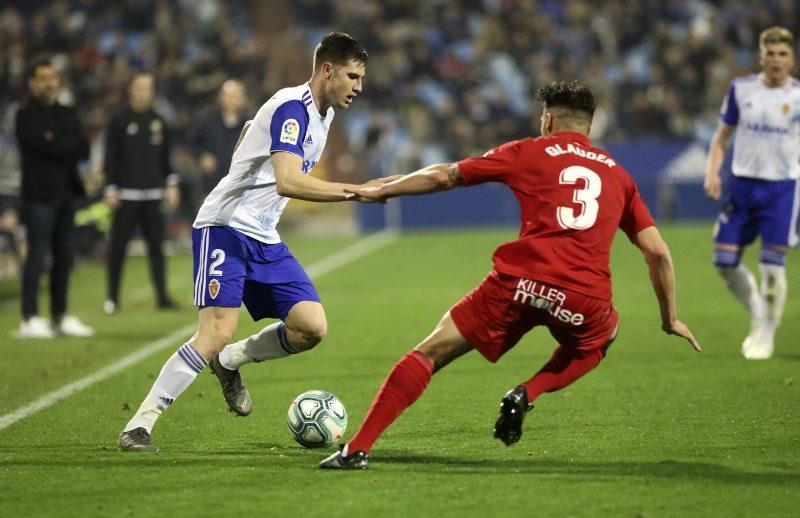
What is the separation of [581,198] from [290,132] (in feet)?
4.85

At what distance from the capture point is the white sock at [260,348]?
7.35 meters

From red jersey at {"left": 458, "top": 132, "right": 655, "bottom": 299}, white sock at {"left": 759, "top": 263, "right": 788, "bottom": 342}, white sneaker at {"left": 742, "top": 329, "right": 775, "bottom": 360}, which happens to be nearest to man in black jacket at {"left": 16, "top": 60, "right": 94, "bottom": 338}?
white sneaker at {"left": 742, "top": 329, "right": 775, "bottom": 360}

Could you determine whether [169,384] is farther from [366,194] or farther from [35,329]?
[35,329]

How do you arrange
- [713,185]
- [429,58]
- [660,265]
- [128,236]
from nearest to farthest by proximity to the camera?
[660,265]
[713,185]
[128,236]
[429,58]

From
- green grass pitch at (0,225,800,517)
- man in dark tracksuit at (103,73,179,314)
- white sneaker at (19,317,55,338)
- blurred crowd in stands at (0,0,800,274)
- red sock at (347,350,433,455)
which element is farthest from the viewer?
blurred crowd in stands at (0,0,800,274)

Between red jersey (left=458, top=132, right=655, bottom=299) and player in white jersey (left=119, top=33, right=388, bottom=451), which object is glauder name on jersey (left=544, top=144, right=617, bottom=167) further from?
player in white jersey (left=119, top=33, right=388, bottom=451)

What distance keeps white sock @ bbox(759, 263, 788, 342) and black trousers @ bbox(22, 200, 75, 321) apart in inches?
244

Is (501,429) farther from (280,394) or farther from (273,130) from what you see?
(280,394)

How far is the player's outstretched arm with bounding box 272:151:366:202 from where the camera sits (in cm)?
621

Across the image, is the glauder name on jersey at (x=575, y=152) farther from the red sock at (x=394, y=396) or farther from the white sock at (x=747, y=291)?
the white sock at (x=747, y=291)

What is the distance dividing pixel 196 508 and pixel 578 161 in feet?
7.43

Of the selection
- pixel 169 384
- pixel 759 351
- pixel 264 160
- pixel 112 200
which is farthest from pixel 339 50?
pixel 112 200

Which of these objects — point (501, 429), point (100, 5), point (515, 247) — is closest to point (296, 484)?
point (501, 429)

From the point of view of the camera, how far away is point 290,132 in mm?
6426
